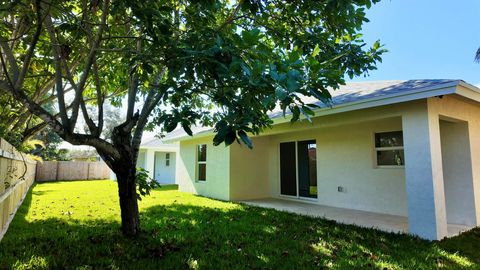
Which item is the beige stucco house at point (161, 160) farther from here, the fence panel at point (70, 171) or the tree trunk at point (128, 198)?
the tree trunk at point (128, 198)

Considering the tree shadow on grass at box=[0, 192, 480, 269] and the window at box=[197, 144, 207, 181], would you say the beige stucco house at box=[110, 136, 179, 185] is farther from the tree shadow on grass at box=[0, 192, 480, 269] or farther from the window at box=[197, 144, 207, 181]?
the tree shadow on grass at box=[0, 192, 480, 269]

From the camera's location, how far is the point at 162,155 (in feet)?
77.5

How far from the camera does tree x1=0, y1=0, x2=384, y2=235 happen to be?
8.32ft

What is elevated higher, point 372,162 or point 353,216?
point 372,162

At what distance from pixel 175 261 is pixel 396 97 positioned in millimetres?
5160

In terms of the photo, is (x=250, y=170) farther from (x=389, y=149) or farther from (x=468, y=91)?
(x=468, y=91)

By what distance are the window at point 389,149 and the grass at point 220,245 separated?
2.56m

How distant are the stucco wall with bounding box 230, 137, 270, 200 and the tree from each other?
422 centimetres

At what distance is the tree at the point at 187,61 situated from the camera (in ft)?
8.32

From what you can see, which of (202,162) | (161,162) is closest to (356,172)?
(202,162)

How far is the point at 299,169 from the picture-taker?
1129cm

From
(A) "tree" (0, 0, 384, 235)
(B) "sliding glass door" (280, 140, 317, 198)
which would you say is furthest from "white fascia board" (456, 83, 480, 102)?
(B) "sliding glass door" (280, 140, 317, 198)

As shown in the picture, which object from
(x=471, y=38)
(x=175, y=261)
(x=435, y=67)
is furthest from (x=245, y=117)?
(x=435, y=67)

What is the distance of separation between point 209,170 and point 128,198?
24.6 feet
